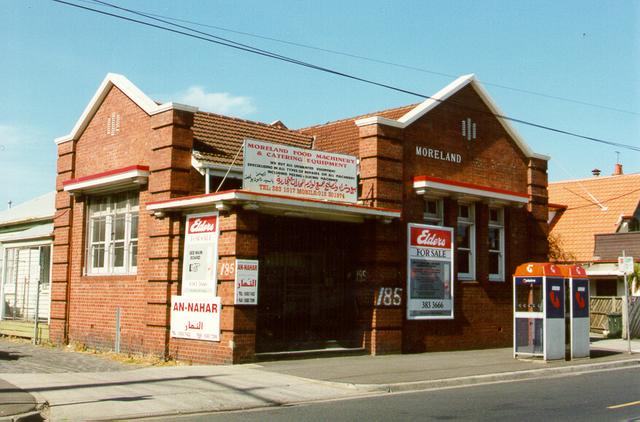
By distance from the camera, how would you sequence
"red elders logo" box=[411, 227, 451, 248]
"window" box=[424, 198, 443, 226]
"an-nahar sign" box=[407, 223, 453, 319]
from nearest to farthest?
"an-nahar sign" box=[407, 223, 453, 319] → "red elders logo" box=[411, 227, 451, 248] → "window" box=[424, 198, 443, 226]

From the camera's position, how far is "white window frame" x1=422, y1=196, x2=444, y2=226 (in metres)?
20.3

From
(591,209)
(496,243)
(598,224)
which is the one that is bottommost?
(496,243)

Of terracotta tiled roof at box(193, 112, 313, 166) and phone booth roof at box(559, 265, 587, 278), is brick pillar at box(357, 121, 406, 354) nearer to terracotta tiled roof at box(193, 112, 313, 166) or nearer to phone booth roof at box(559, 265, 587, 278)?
terracotta tiled roof at box(193, 112, 313, 166)

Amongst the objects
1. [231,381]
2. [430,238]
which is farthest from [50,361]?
[430,238]

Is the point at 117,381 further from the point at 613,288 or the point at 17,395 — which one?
the point at 613,288

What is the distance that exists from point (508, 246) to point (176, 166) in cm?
1044

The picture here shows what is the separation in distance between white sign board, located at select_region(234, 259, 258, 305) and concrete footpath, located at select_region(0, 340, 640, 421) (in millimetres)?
1377

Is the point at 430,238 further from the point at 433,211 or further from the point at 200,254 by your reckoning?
the point at 200,254

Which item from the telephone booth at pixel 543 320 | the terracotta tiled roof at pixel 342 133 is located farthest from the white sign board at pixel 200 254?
the telephone booth at pixel 543 320

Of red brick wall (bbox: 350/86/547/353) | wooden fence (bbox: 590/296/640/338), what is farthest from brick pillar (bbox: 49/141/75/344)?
wooden fence (bbox: 590/296/640/338)

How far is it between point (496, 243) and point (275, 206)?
29.0 ft

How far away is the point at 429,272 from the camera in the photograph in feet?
64.6

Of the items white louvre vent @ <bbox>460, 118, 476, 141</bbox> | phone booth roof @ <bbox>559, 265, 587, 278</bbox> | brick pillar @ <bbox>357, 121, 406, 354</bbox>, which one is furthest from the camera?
white louvre vent @ <bbox>460, 118, 476, 141</bbox>

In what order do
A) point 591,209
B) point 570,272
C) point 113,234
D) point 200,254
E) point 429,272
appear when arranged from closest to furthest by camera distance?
point 200,254 < point 570,272 < point 113,234 < point 429,272 < point 591,209
